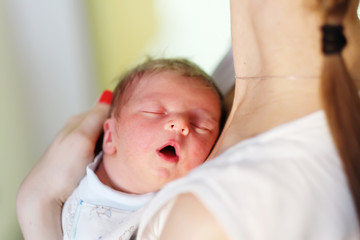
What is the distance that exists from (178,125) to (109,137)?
0.23 metres

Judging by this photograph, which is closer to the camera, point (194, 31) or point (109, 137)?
point (109, 137)

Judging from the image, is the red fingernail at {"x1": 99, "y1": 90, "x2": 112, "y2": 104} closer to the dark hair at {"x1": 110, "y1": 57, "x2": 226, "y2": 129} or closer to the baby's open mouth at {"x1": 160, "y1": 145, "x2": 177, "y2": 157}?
the dark hair at {"x1": 110, "y1": 57, "x2": 226, "y2": 129}

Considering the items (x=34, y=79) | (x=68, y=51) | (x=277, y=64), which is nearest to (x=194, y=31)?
(x=68, y=51)

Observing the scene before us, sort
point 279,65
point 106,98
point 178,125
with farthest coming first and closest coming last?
1. point 106,98
2. point 178,125
3. point 279,65

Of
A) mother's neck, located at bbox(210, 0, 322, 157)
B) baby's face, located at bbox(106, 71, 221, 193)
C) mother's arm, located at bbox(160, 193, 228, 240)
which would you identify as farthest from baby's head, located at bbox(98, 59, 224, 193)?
mother's arm, located at bbox(160, 193, 228, 240)

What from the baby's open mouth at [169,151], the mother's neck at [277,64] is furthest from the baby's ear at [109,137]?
the mother's neck at [277,64]

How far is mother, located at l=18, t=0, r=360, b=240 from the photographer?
0.50m

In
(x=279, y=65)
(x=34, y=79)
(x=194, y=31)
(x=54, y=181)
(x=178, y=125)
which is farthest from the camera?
(x=194, y=31)

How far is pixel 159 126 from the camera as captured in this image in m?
0.85

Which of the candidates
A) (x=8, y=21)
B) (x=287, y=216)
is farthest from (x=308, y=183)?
(x=8, y=21)

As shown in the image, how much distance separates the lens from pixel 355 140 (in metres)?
0.52

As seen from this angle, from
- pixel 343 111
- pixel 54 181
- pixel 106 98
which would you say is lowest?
pixel 54 181

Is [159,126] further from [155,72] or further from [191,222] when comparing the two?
[191,222]

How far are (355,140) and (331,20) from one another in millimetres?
156
